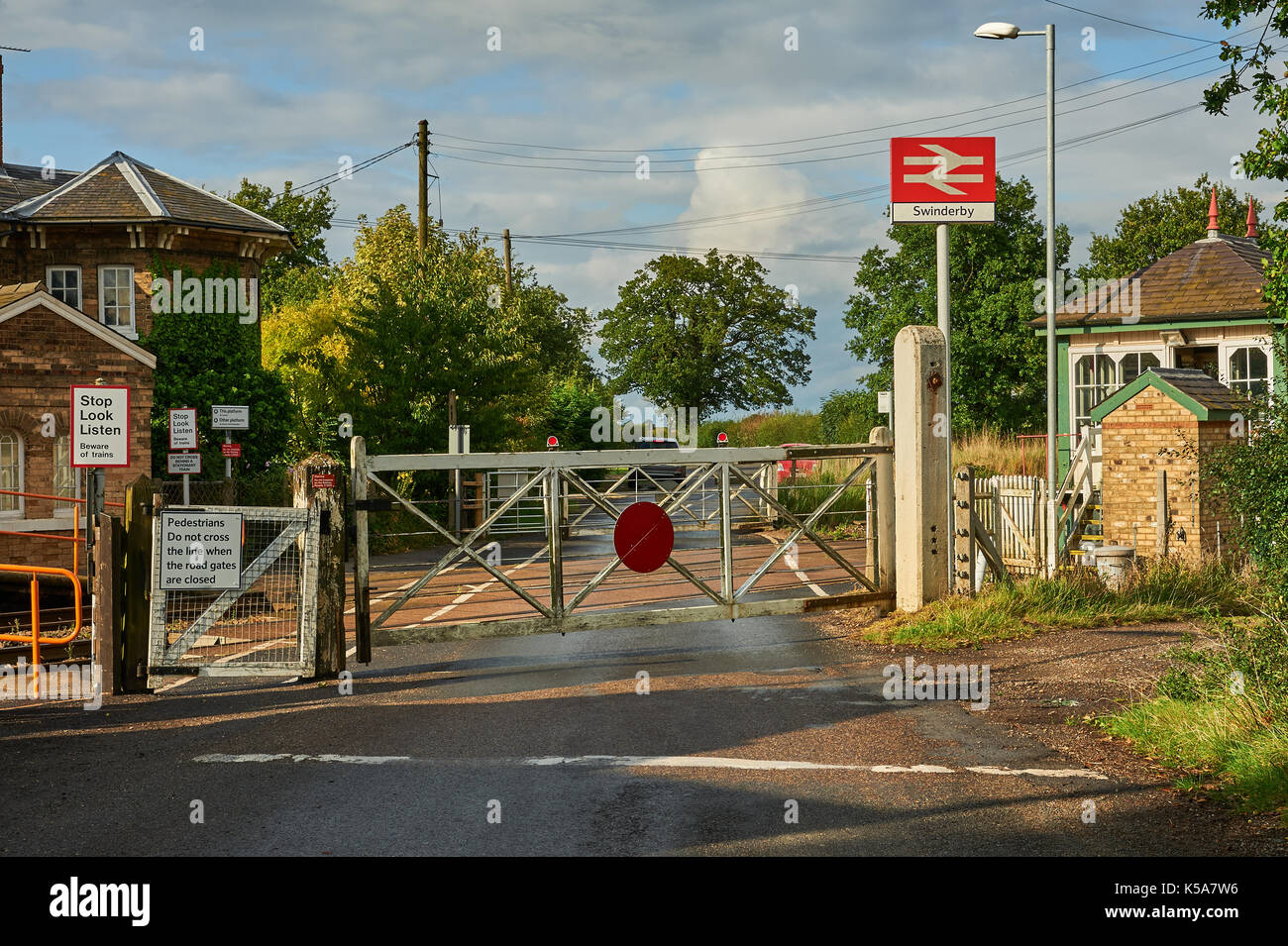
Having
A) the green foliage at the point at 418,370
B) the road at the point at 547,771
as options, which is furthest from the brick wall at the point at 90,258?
the road at the point at 547,771

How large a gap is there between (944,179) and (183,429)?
1233cm

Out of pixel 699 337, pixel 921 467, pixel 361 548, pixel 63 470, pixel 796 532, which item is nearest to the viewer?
pixel 361 548

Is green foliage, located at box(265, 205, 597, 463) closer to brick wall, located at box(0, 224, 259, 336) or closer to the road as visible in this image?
brick wall, located at box(0, 224, 259, 336)

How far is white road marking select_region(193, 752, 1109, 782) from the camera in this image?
24.4 ft

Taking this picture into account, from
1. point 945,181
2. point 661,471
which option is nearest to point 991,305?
point 661,471

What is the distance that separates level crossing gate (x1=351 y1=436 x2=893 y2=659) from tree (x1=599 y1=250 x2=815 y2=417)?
40147 mm

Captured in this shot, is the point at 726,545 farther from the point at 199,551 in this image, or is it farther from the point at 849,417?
the point at 849,417

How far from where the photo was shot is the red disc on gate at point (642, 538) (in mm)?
11734

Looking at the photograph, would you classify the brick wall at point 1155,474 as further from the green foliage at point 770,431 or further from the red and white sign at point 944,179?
the green foliage at point 770,431

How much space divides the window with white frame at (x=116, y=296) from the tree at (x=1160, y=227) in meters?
31.3

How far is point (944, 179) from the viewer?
1327 centimetres

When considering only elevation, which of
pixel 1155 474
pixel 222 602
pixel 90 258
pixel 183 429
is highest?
pixel 90 258

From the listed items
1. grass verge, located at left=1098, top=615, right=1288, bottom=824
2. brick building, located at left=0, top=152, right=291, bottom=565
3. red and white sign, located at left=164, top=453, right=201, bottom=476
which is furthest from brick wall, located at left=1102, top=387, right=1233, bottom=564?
brick building, located at left=0, top=152, right=291, bottom=565

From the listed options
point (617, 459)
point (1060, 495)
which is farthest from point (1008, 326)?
point (617, 459)
